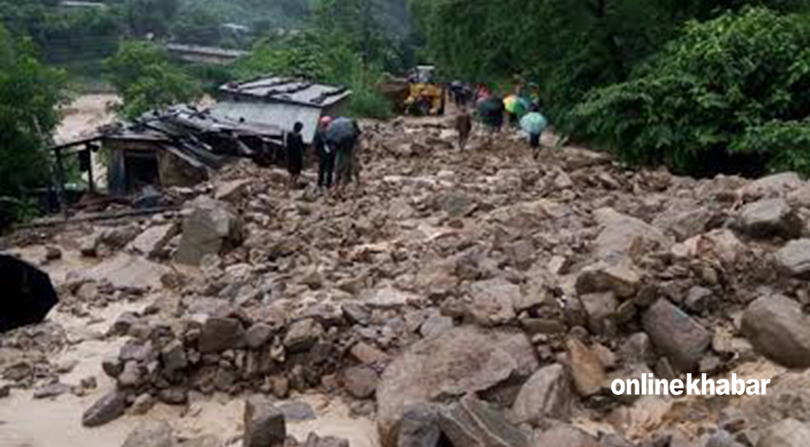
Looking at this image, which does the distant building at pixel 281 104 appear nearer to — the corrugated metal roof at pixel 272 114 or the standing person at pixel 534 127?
the corrugated metal roof at pixel 272 114

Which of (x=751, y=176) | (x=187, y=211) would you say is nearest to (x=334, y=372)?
(x=187, y=211)

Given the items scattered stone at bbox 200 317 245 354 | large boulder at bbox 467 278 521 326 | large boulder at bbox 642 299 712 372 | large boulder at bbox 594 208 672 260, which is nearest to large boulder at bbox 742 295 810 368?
large boulder at bbox 642 299 712 372

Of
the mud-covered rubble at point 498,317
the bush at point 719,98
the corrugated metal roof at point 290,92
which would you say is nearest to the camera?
the mud-covered rubble at point 498,317

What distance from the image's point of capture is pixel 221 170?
16.1 metres

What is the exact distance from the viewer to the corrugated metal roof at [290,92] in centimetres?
1922

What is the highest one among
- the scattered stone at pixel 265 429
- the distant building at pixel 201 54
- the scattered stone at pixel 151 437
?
the scattered stone at pixel 265 429

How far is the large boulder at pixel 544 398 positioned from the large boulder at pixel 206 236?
219 inches

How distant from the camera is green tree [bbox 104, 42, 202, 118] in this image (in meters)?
27.8

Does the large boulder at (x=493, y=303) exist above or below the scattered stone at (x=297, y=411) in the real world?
above

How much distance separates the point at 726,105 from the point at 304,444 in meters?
9.59

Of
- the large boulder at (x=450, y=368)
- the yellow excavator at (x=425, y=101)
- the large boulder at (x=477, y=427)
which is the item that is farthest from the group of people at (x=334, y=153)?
the yellow excavator at (x=425, y=101)

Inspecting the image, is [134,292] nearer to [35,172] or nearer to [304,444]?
[304,444]

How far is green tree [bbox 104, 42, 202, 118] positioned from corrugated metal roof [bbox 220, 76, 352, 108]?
19.7 feet

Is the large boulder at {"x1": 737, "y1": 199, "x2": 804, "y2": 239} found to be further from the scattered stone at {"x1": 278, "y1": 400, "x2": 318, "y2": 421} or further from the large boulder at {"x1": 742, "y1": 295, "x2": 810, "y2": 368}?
the scattered stone at {"x1": 278, "y1": 400, "x2": 318, "y2": 421}
